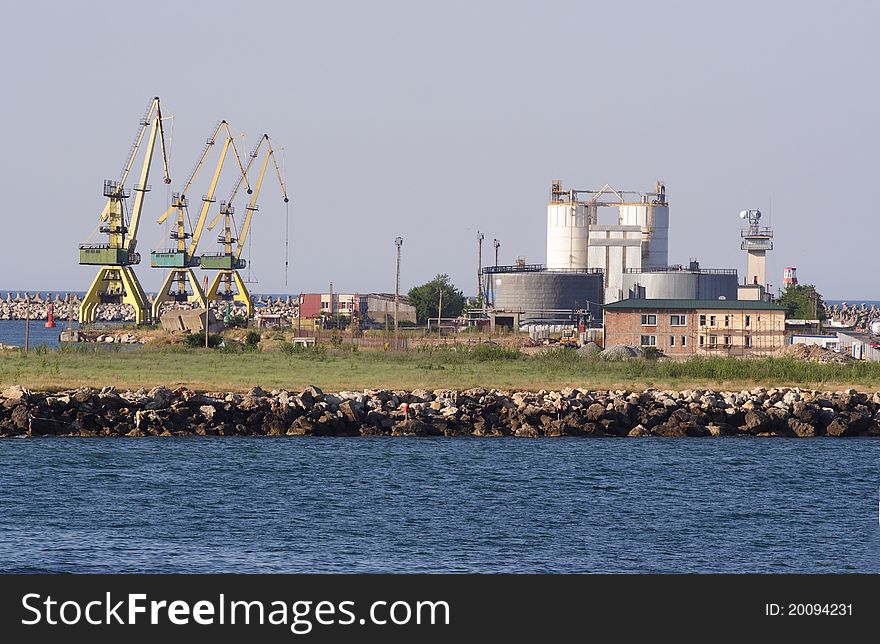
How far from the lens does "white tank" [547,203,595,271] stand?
455 feet

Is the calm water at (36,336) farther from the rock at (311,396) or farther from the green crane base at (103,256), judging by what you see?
the rock at (311,396)

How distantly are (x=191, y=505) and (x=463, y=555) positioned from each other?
27.2 ft

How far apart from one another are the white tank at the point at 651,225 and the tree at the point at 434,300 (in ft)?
60.1

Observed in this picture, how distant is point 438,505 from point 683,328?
4705cm

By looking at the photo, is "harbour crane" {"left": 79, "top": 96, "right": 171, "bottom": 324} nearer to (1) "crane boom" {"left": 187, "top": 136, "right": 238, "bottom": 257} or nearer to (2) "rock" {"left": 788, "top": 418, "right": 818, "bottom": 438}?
(1) "crane boom" {"left": 187, "top": 136, "right": 238, "bottom": 257}

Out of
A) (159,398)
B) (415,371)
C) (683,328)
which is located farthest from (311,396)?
(683,328)

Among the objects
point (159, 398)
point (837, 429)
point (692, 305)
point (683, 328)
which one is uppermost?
point (692, 305)

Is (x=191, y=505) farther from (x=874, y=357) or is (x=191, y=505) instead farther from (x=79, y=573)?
(x=874, y=357)

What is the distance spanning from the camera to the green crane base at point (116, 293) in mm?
141250

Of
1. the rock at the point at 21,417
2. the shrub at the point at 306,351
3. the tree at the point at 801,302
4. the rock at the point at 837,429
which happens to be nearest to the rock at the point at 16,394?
the rock at the point at 21,417

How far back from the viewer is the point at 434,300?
134 metres

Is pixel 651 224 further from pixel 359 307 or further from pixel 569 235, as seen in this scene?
pixel 359 307
